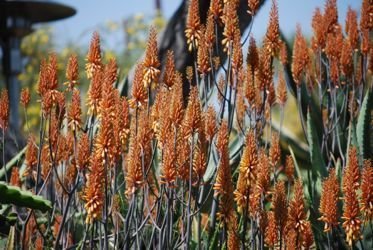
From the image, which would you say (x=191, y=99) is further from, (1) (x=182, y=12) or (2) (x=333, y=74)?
(1) (x=182, y=12)

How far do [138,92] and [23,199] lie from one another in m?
0.43

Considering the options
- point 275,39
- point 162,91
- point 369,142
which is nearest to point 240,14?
point 369,142

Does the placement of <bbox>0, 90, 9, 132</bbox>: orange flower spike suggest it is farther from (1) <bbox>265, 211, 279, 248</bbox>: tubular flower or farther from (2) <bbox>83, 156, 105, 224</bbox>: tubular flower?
(1) <bbox>265, 211, 279, 248</bbox>: tubular flower

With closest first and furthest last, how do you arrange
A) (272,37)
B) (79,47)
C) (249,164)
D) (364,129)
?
(249,164) → (272,37) → (364,129) → (79,47)

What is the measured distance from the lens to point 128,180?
1.82m

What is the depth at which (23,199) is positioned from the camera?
2.10 m

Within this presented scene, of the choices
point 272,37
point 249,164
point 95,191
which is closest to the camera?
point 95,191

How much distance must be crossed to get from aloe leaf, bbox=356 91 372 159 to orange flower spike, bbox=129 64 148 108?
1.24 m

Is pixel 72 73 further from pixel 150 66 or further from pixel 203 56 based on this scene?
pixel 203 56

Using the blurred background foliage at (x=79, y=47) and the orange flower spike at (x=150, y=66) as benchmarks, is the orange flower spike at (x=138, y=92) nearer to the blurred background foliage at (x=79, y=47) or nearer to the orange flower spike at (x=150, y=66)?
the orange flower spike at (x=150, y=66)

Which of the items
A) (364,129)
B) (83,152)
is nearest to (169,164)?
(83,152)

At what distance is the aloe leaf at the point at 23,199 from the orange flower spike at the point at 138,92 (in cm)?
35

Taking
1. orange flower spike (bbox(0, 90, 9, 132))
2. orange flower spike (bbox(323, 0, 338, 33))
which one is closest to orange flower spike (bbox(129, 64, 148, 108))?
orange flower spike (bbox(0, 90, 9, 132))

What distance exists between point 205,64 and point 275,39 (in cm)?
23
